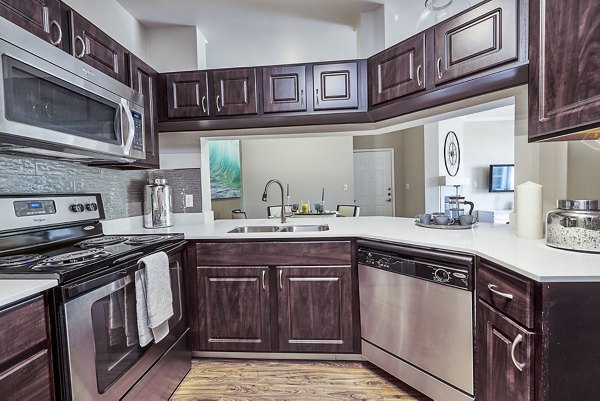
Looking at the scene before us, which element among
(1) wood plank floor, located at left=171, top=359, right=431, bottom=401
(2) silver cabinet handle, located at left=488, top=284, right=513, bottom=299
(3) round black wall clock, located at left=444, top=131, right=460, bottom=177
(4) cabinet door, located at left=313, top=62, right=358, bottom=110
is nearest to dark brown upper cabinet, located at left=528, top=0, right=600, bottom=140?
(2) silver cabinet handle, located at left=488, top=284, right=513, bottom=299

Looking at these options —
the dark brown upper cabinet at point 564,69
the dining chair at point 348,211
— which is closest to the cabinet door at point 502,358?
the dark brown upper cabinet at point 564,69

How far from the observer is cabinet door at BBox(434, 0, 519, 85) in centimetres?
146

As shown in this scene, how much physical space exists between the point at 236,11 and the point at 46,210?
1930 mm

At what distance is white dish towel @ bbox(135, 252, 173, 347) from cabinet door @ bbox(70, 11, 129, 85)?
106 cm

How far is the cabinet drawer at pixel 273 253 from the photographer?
200 cm

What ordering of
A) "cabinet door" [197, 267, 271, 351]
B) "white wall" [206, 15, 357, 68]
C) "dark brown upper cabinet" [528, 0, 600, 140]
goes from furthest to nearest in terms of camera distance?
"white wall" [206, 15, 357, 68], "cabinet door" [197, 267, 271, 351], "dark brown upper cabinet" [528, 0, 600, 140]

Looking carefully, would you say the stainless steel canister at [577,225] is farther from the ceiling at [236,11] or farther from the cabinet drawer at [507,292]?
the ceiling at [236,11]

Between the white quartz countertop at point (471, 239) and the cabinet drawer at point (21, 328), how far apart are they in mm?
1067

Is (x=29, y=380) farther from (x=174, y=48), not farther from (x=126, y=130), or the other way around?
(x=174, y=48)

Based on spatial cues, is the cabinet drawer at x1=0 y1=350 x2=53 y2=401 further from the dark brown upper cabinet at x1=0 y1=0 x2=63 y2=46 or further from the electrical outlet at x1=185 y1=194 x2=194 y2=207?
the electrical outlet at x1=185 y1=194 x2=194 y2=207

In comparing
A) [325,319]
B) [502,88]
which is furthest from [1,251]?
[502,88]

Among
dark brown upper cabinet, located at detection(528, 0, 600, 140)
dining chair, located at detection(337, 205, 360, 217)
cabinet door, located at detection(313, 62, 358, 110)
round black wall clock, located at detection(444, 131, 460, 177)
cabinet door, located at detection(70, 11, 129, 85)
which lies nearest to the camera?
dark brown upper cabinet, located at detection(528, 0, 600, 140)

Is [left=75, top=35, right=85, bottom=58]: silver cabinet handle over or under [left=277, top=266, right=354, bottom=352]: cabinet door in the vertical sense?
over

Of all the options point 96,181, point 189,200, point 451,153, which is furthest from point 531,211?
point 451,153
